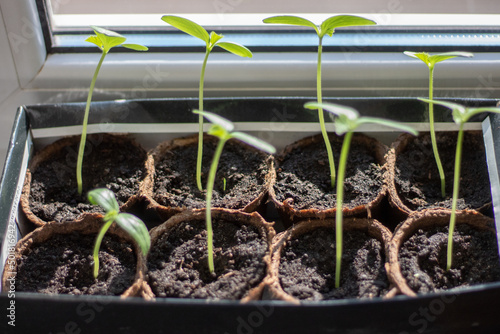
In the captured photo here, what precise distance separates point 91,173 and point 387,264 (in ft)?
2.21

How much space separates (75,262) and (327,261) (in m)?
0.47

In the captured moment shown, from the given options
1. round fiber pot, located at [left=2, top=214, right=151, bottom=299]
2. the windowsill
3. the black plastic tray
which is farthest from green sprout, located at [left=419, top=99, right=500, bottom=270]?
round fiber pot, located at [left=2, top=214, right=151, bottom=299]

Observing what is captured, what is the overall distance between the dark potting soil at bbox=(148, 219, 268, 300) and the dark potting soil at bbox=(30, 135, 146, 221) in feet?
0.56

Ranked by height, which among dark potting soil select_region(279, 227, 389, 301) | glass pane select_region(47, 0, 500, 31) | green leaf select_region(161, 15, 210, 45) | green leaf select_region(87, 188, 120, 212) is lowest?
dark potting soil select_region(279, 227, 389, 301)

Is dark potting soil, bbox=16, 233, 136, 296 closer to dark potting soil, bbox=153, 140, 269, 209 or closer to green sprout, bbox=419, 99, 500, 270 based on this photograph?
dark potting soil, bbox=153, 140, 269, 209

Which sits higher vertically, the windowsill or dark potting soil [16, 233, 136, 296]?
the windowsill

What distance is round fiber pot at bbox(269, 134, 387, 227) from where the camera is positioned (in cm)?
100


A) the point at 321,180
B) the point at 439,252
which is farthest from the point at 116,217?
the point at 439,252

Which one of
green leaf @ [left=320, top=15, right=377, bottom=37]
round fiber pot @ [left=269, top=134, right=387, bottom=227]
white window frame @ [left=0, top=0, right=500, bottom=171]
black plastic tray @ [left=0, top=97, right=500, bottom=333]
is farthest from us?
white window frame @ [left=0, top=0, right=500, bottom=171]

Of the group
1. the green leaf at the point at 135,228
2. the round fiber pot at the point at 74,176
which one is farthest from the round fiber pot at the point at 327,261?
the round fiber pot at the point at 74,176

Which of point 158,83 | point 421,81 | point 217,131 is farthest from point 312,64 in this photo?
point 217,131

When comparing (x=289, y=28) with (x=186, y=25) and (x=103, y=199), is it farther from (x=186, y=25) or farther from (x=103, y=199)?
(x=103, y=199)

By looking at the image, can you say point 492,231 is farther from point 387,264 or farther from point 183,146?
point 183,146

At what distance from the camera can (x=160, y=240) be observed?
38.4 inches
